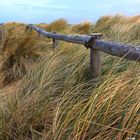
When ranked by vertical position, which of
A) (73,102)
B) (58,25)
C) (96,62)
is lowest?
(58,25)

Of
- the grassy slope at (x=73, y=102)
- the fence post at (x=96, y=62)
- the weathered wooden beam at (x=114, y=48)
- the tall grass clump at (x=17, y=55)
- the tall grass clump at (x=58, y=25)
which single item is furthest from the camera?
the tall grass clump at (x=58, y=25)

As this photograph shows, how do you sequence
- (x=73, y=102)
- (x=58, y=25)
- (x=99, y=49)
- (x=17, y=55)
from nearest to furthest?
(x=73, y=102) < (x=99, y=49) < (x=17, y=55) < (x=58, y=25)

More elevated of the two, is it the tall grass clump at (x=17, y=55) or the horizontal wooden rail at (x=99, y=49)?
the horizontal wooden rail at (x=99, y=49)

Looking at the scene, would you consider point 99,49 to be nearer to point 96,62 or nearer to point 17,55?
point 96,62

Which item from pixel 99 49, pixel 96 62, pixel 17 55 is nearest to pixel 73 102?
pixel 99 49

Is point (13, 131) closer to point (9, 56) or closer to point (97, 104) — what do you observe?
point (97, 104)

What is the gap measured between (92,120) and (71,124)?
0.23 metres

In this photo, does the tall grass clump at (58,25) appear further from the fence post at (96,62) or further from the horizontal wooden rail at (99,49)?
the fence post at (96,62)

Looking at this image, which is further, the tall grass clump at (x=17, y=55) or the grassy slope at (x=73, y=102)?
the tall grass clump at (x=17, y=55)

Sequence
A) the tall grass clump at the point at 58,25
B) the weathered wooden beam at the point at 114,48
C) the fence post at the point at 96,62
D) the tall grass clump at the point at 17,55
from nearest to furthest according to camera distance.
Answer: the weathered wooden beam at the point at 114,48, the fence post at the point at 96,62, the tall grass clump at the point at 17,55, the tall grass clump at the point at 58,25

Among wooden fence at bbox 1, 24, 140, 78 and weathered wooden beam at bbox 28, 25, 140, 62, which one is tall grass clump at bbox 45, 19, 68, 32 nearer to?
wooden fence at bbox 1, 24, 140, 78

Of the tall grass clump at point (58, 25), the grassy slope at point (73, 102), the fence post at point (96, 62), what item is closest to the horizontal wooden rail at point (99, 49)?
the fence post at point (96, 62)

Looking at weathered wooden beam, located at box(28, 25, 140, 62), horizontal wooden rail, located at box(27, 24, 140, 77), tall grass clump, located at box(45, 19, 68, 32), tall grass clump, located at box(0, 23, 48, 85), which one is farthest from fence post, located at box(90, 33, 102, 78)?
tall grass clump, located at box(45, 19, 68, 32)

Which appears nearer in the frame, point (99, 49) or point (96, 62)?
point (99, 49)
